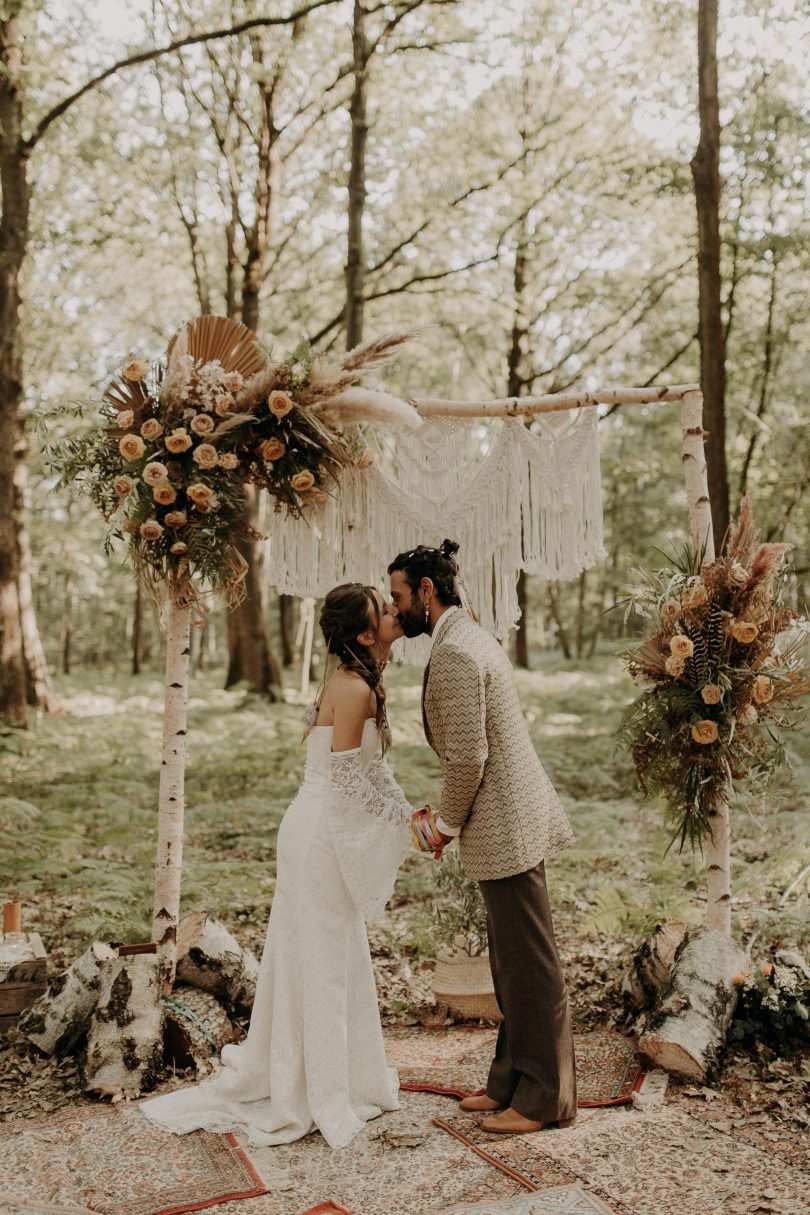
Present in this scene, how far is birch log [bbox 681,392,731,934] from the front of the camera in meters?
4.79

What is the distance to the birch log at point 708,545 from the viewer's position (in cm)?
479

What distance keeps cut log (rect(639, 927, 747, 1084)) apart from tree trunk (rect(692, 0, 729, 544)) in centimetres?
420

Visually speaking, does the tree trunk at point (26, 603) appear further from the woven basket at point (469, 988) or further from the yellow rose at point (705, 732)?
the yellow rose at point (705, 732)

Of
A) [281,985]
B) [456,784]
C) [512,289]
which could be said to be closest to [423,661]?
[456,784]

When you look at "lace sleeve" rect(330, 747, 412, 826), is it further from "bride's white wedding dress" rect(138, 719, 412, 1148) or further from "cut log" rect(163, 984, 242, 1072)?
"cut log" rect(163, 984, 242, 1072)

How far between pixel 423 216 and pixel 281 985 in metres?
13.9

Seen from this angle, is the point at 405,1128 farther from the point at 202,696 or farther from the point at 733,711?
the point at 202,696

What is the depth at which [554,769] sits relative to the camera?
11.5m

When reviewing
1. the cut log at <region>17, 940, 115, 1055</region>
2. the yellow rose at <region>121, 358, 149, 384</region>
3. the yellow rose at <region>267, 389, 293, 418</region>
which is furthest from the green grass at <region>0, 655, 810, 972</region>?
the yellow rose at <region>121, 358, 149, 384</region>

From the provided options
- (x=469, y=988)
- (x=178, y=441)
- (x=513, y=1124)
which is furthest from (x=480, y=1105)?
(x=178, y=441)

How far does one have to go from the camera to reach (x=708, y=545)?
486 centimetres

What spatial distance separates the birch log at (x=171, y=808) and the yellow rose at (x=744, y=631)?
8.64 feet

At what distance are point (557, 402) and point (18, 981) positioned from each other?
3979 millimetres

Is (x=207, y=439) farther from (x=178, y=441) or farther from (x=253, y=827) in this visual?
(x=253, y=827)
